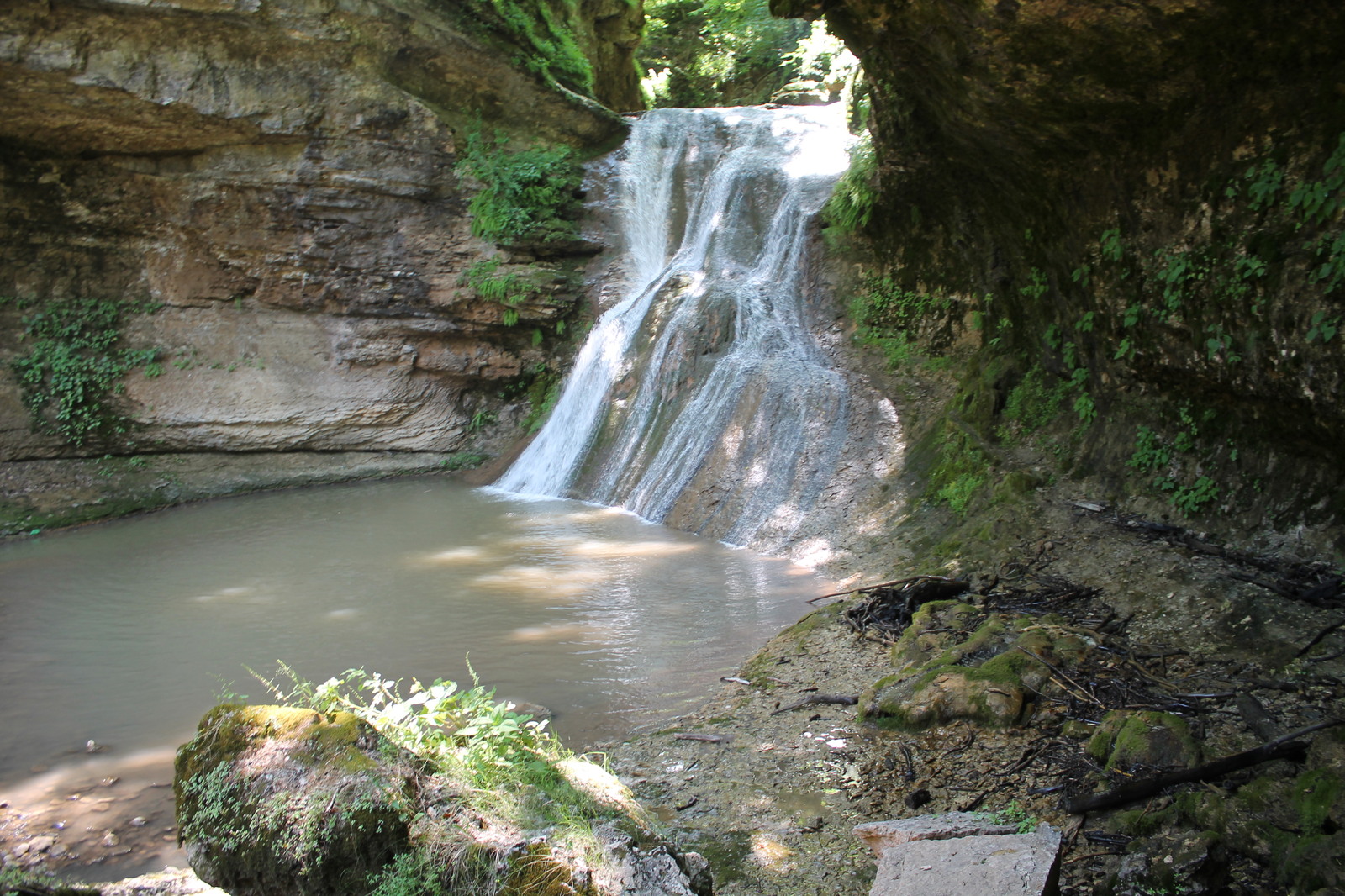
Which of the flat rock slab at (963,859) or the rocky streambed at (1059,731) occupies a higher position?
the flat rock slab at (963,859)

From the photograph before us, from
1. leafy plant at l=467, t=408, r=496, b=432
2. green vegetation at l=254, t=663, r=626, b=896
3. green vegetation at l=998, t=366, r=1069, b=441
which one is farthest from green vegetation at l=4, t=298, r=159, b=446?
green vegetation at l=998, t=366, r=1069, b=441

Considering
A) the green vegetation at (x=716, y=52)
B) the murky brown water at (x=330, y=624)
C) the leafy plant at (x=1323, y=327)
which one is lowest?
the murky brown water at (x=330, y=624)

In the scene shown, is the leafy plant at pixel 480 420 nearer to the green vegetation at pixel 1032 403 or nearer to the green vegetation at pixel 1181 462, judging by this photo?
the green vegetation at pixel 1032 403

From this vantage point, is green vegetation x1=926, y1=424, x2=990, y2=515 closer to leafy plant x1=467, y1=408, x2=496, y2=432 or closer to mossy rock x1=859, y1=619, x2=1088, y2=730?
mossy rock x1=859, y1=619, x2=1088, y2=730

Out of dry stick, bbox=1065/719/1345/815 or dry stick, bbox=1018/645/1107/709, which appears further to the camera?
dry stick, bbox=1018/645/1107/709

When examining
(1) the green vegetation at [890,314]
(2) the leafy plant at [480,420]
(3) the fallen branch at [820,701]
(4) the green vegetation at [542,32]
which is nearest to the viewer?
(3) the fallen branch at [820,701]

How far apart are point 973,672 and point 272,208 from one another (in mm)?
12244

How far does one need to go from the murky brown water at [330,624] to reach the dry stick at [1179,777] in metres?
2.22

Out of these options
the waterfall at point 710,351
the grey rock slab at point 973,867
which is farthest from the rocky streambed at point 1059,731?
the waterfall at point 710,351

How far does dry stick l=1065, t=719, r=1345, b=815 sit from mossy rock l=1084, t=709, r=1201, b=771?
9 cm

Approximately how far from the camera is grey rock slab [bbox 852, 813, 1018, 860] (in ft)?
8.11

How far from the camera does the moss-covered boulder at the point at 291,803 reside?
244 cm

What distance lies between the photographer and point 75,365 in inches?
469

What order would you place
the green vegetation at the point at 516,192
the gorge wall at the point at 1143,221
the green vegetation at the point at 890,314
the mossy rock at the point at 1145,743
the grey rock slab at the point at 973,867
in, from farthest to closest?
the green vegetation at the point at 516,192, the green vegetation at the point at 890,314, the gorge wall at the point at 1143,221, the mossy rock at the point at 1145,743, the grey rock slab at the point at 973,867
